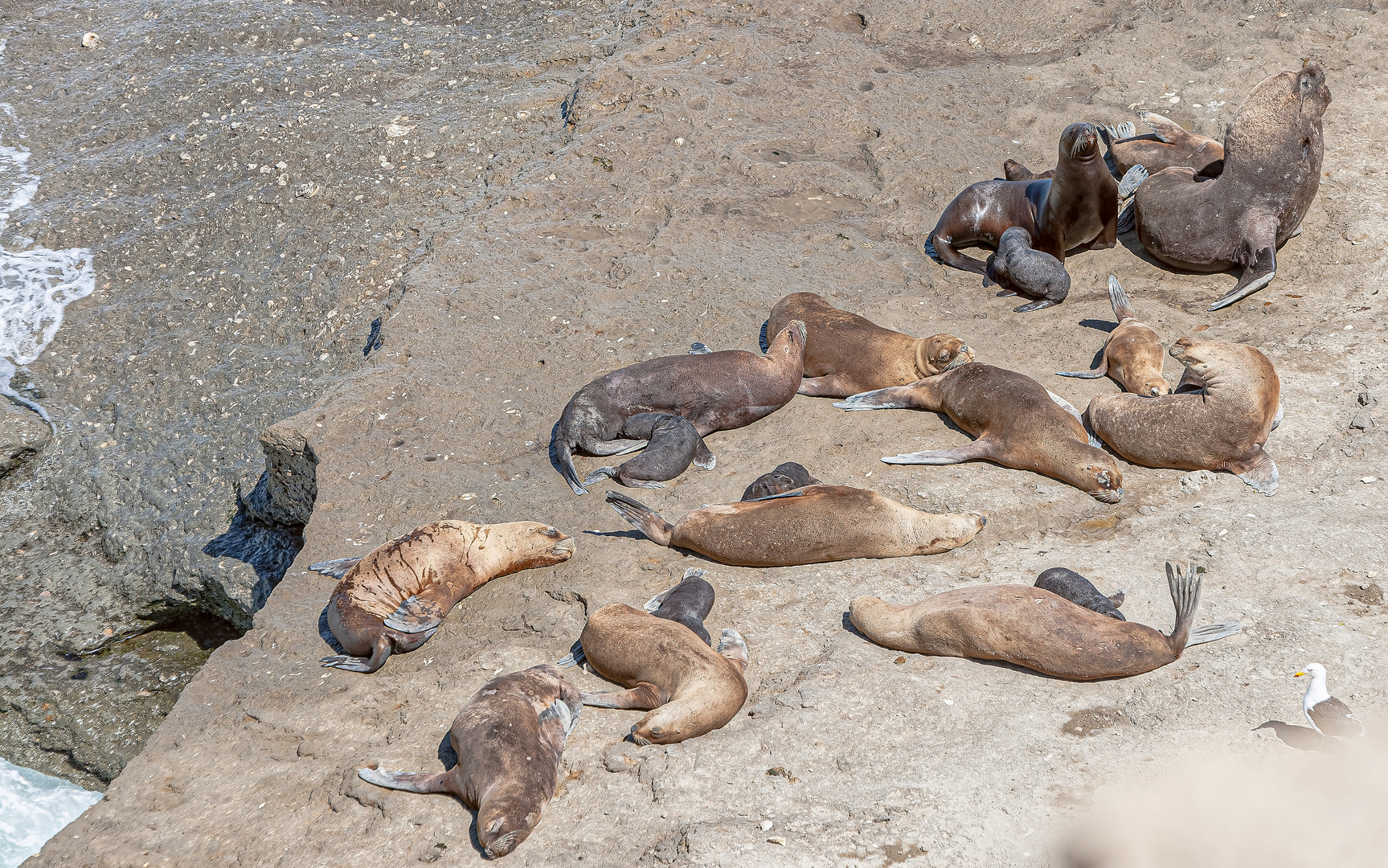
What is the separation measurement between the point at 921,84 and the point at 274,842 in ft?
25.2

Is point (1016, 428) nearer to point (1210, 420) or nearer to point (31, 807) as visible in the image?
point (1210, 420)

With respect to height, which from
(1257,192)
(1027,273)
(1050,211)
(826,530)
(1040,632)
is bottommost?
(826,530)

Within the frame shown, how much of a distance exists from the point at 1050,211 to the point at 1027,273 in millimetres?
659

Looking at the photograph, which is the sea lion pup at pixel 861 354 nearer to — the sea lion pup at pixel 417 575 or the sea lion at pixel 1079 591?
the sea lion at pixel 1079 591

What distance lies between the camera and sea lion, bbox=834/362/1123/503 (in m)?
4.50

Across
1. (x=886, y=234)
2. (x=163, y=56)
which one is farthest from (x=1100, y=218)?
(x=163, y=56)

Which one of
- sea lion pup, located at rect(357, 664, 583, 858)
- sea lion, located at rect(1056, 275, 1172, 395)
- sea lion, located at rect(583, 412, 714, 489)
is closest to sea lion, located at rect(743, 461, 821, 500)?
sea lion, located at rect(583, 412, 714, 489)

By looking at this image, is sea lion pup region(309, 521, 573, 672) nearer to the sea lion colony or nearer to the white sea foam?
the sea lion colony

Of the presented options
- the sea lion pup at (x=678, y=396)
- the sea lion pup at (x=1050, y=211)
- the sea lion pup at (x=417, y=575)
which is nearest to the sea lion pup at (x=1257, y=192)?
the sea lion pup at (x=1050, y=211)

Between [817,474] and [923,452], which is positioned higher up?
[923,452]

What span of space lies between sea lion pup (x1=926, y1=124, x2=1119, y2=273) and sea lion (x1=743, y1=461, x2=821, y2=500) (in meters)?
2.62

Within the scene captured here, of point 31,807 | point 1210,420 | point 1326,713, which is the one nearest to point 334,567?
point 31,807

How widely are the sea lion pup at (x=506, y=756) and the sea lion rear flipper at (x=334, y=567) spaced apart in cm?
136

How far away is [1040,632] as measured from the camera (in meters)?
3.37
